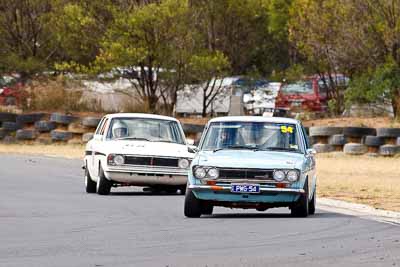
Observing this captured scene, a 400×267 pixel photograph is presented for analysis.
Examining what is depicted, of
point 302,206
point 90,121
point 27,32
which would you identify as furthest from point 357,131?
point 302,206

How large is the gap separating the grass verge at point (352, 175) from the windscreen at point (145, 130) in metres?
2.89

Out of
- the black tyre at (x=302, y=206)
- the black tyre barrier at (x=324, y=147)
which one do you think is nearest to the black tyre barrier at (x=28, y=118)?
the black tyre barrier at (x=324, y=147)

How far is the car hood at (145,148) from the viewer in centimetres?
2278

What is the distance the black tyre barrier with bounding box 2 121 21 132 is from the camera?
42.9m

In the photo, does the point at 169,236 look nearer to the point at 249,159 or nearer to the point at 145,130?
the point at 249,159

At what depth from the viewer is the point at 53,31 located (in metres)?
47.7

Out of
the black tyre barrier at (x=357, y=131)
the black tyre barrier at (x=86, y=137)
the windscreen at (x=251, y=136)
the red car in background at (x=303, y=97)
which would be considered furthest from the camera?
the red car in background at (x=303, y=97)

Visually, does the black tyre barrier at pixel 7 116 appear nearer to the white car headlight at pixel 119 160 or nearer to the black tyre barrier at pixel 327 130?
the black tyre barrier at pixel 327 130

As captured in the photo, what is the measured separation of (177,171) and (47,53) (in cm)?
2792

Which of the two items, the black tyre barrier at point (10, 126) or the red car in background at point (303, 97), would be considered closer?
the black tyre barrier at point (10, 126)

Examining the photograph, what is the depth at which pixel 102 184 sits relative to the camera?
901 inches

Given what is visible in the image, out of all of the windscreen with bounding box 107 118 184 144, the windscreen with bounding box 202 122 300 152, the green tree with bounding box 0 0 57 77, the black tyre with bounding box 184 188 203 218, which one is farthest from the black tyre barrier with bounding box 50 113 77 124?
the black tyre with bounding box 184 188 203 218

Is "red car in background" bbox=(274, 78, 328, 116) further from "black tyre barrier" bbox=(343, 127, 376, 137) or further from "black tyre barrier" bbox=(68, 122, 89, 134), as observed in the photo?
"black tyre barrier" bbox=(343, 127, 376, 137)

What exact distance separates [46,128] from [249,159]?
83.7 feet
